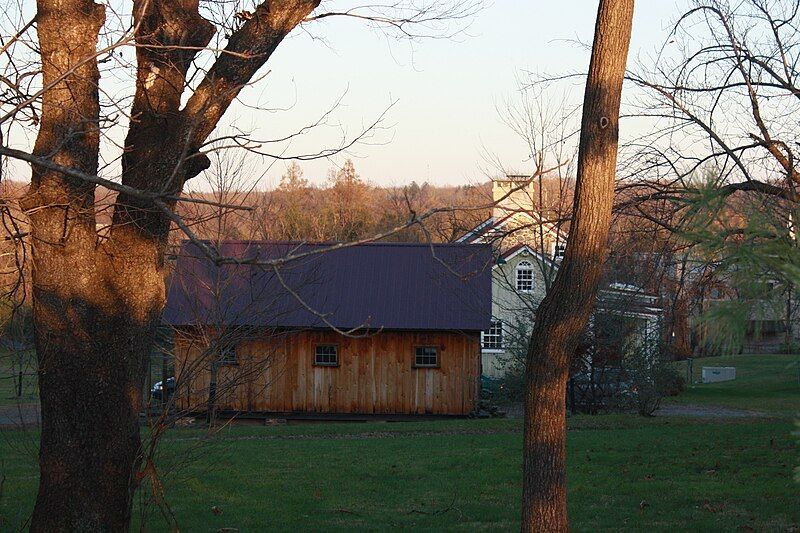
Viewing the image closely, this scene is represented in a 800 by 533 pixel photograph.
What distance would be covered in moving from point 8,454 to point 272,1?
44.1 feet

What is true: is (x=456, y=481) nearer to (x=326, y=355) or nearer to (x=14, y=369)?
(x=14, y=369)

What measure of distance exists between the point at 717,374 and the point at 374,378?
27158mm

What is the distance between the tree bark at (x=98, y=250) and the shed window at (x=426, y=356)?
2002 centimetres

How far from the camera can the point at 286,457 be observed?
Answer: 1642 cm

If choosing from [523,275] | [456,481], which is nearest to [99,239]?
[456,481]

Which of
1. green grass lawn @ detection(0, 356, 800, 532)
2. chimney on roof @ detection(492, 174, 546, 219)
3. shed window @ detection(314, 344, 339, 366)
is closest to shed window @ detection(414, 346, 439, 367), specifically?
shed window @ detection(314, 344, 339, 366)

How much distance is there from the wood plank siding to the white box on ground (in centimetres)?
2484

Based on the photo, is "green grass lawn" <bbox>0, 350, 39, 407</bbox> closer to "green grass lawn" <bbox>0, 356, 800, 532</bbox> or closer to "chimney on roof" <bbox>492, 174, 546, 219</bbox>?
"green grass lawn" <bbox>0, 356, 800, 532</bbox>

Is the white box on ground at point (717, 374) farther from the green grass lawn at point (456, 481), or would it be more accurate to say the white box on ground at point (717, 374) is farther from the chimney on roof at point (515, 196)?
the green grass lawn at point (456, 481)

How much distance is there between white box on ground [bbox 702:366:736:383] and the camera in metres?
47.2

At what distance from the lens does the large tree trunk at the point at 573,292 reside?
7.69 m

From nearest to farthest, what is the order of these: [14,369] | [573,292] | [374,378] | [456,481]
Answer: [573,292] < [14,369] < [456,481] < [374,378]

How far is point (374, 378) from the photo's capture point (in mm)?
27047

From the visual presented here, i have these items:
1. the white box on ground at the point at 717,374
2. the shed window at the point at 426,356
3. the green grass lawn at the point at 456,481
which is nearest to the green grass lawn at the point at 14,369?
the green grass lawn at the point at 456,481
